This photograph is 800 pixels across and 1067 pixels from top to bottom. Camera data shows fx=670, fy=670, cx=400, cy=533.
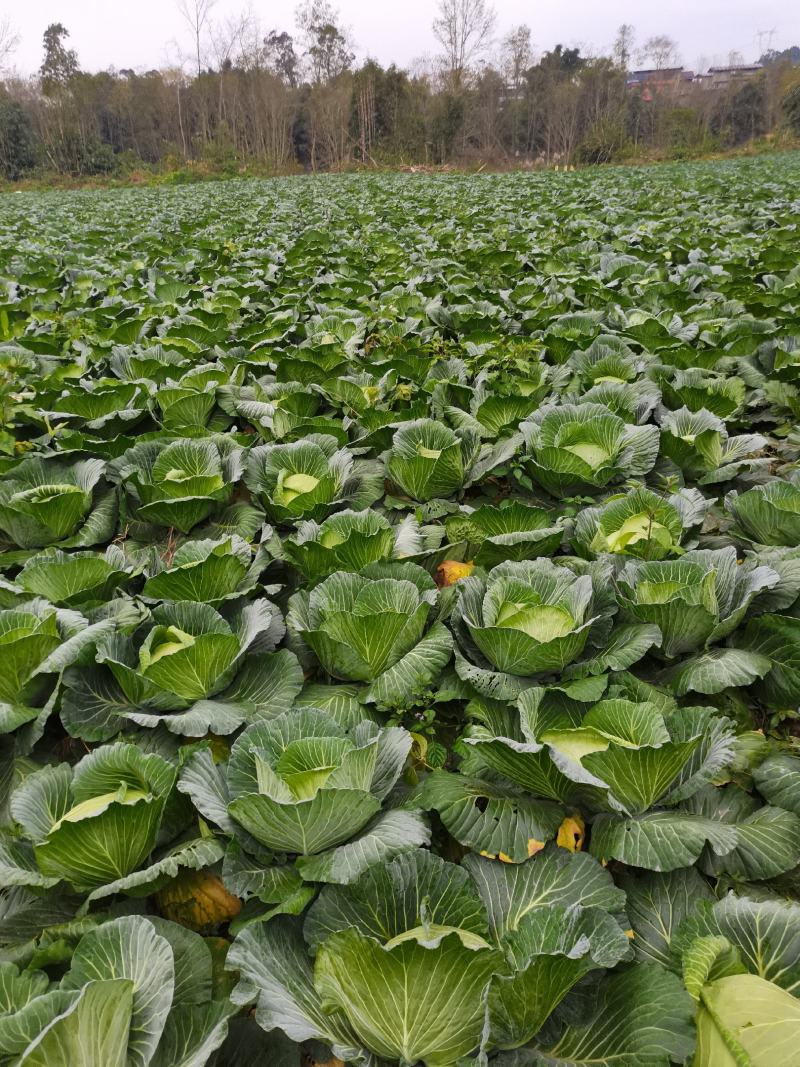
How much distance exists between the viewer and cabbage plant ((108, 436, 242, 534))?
9.98 feet

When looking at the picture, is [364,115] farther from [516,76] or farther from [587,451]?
[587,451]

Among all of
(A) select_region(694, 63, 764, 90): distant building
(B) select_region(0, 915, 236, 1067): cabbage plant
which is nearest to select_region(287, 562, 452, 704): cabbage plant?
(B) select_region(0, 915, 236, 1067): cabbage plant

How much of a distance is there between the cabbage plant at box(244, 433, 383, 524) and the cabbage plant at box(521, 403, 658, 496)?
81cm

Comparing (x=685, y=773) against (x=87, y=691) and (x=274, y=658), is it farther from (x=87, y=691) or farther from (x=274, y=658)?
(x=87, y=691)

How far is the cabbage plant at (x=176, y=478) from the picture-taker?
9.98 ft

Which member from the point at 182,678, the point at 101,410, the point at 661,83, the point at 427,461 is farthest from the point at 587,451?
the point at 661,83

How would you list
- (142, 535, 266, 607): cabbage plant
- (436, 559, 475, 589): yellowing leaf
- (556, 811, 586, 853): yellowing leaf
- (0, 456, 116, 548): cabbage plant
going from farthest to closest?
(0, 456, 116, 548): cabbage plant → (436, 559, 475, 589): yellowing leaf → (142, 535, 266, 607): cabbage plant → (556, 811, 586, 853): yellowing leaf

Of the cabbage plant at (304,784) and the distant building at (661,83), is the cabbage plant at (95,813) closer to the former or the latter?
the cabbage plant at (304,784)

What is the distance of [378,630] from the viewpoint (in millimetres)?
2150

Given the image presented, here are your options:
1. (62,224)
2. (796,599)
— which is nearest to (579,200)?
(62,224)

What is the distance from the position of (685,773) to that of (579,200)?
1632 centimetres

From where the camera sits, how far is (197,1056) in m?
1.20

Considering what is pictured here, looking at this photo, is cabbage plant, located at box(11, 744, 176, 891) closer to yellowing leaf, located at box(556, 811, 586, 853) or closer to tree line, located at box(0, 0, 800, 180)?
yellowing leaf, located at box(556, 811, 586, 853)

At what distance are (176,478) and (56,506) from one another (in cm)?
52
